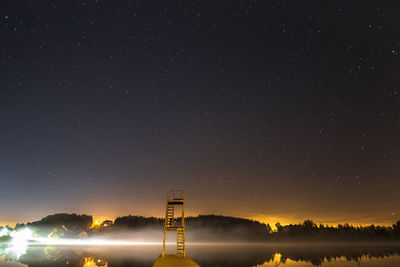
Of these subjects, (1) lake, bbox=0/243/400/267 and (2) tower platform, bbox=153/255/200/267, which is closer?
(2) tower platform, bbox=153/255/200/267

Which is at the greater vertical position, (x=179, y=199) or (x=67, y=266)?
(x=179, y=199)

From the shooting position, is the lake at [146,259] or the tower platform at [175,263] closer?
the tower platform at [175,263]

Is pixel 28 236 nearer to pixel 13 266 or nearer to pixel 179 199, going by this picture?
pixel 13 266

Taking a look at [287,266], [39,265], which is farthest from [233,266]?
[39,265]

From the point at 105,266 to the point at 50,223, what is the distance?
183127mm

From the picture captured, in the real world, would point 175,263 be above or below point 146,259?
above

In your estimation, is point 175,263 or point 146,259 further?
point 146,259

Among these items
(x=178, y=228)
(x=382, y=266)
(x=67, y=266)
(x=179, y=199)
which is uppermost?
(x=179, y=199)

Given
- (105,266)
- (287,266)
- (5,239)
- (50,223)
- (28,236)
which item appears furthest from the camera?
(50,223)

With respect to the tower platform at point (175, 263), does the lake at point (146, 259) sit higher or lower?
lower

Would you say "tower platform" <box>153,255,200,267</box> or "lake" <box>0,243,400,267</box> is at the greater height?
"tower platform" <box>153,255,200,267</box>

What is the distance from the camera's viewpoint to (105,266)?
37.9 meters

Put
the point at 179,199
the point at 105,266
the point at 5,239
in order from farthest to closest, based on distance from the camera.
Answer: the point at 5,239 → the point at 105,266 → the point at 179,199

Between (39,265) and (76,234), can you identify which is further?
(76,234)
